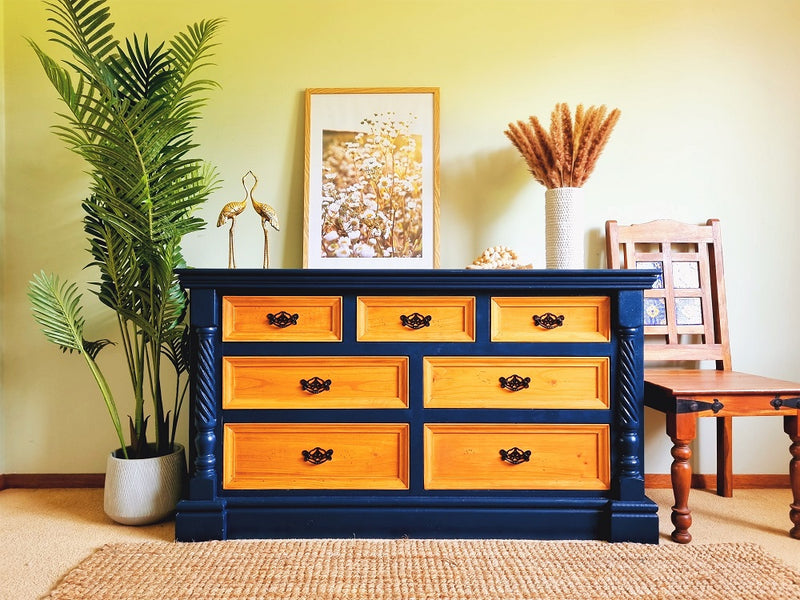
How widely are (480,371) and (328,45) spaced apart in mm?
1715

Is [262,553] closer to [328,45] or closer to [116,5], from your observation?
[328,45]

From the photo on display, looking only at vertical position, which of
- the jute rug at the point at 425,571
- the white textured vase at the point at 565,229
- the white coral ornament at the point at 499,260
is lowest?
the jute rug at the point at 425,571

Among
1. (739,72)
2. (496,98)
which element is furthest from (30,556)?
(739,72)

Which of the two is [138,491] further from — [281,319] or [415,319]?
[415,319]

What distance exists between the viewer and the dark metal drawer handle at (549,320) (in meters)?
1.88

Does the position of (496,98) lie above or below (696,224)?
above

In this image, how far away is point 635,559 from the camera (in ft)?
5.62

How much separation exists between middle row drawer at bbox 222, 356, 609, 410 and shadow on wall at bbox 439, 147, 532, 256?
779 millimetres

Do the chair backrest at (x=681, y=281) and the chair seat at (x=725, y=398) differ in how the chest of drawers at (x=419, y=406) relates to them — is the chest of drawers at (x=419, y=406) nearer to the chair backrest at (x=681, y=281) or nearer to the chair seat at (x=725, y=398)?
the chair seat at (x=725, y=398)

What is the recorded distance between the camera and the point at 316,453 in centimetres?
188

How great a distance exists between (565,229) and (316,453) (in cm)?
134

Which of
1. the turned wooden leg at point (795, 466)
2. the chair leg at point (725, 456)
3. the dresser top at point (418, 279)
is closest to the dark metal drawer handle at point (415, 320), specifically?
the dresser top at point (418, 279)

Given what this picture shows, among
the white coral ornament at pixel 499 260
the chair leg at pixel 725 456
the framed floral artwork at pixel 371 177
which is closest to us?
the white coral ornament at pixel 499 260

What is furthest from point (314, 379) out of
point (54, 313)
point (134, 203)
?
point (54, 313)
